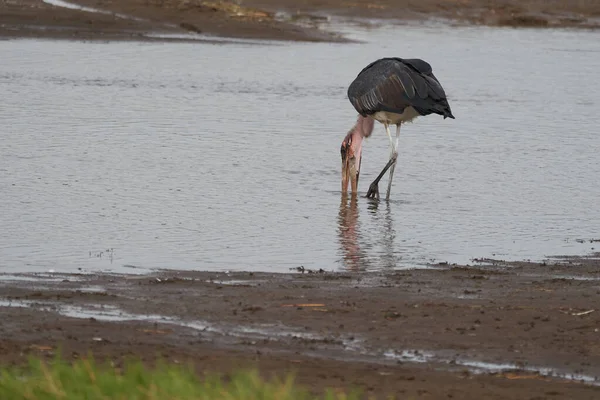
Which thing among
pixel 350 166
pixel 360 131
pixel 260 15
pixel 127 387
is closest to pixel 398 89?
pixel 360 131

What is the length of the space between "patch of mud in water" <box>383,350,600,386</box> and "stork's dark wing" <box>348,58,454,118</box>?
601 centimetres

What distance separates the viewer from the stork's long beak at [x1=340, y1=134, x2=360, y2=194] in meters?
12.9

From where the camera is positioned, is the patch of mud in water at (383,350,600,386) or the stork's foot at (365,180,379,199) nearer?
the patch of mud in water at (383,350,600,386)

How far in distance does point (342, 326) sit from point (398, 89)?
5.99 meters

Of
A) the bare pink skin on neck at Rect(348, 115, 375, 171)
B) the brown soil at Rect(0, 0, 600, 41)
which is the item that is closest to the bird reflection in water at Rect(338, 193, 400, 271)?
the bare pink skin on neck at Rect(348, 115, 375, 171)

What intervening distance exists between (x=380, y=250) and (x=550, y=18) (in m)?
27.5

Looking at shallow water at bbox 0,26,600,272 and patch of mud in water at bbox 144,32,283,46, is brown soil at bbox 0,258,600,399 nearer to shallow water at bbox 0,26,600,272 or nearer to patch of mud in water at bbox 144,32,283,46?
shallow water at bbox 0,26,600,272

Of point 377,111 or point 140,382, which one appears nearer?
point 140,382

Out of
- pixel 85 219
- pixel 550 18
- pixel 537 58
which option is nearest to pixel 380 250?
pixel 85 219

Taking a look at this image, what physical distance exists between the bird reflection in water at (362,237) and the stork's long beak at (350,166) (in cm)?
15

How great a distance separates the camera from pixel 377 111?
12875mm

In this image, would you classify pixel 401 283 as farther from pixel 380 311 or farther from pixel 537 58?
pixel 537 58

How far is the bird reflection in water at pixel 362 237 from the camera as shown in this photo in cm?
934

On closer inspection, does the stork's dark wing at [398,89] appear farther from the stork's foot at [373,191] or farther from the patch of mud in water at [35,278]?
the patch of mud in water at [35,278]
